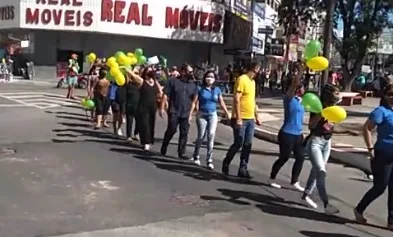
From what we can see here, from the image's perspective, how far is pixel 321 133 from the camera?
802 centimetres

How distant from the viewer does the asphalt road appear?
685 centimetres

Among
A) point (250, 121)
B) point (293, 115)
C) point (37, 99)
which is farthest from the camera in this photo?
point (37, 99)

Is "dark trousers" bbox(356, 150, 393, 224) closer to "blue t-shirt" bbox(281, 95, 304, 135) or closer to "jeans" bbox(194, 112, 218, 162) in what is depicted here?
"blue t-shirt" bbox(281, 95, 304, 135)

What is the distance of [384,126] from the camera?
7301 mm

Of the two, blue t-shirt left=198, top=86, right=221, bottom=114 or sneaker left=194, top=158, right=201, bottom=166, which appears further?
sneaker left=194, top=158, right=201, bottom=166

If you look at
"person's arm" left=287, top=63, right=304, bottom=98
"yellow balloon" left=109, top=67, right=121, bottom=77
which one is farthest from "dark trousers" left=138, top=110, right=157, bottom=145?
"person's arm" left=287, top=63, right=304, bottom=98

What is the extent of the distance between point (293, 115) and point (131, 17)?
31.9m

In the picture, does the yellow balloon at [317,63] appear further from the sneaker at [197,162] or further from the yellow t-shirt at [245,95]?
the sneaker at [197,162]

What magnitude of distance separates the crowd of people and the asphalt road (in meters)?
0.32

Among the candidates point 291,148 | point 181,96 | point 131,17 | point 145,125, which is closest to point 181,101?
point 181,96

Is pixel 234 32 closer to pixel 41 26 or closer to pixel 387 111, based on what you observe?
pixel 41 26

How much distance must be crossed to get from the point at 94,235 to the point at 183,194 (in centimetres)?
223

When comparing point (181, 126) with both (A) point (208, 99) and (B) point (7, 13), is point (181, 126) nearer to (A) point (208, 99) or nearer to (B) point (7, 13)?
(A) point (208, 99)

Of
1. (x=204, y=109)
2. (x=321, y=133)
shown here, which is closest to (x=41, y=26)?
(x=204, y=109)
